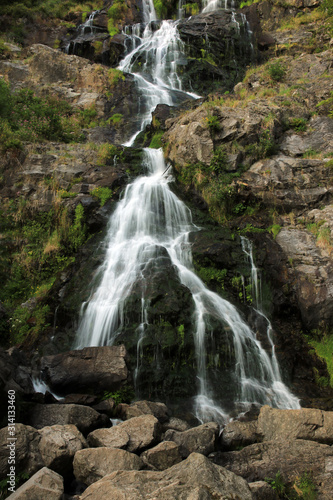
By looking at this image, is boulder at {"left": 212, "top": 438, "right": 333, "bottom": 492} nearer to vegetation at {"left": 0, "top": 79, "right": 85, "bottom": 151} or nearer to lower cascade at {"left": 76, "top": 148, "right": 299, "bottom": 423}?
lower cascade at {"left": 76, "top": 148, "right": 299, "bottom": 423}

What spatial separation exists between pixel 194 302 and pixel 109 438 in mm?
4043

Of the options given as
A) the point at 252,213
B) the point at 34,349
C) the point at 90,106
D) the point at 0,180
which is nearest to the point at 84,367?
the point at 34,349

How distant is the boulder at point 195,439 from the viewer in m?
4.98

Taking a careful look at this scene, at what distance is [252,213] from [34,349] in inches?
319

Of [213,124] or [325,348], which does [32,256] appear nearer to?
[213,124]

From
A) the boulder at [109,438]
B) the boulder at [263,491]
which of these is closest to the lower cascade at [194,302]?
the boulder at [109,438]

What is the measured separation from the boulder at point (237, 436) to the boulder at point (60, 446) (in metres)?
2.29

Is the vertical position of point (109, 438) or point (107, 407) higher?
point (107, 407)

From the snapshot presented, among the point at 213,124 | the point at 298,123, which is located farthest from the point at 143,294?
the point at 298,123

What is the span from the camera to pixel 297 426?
5.21 m

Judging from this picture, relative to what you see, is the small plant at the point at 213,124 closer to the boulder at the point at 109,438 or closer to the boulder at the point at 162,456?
the boulder at the point at 109,438

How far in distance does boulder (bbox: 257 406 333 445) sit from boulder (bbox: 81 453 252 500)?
178 centimetres

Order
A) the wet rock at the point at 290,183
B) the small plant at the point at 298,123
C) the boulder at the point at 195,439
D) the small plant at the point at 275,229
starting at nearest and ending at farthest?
the boulder at the point at 195,439 < the small plant at the point at 275,229 < the wet rock at the point at 290,183 < the small plant at the point at 298,123

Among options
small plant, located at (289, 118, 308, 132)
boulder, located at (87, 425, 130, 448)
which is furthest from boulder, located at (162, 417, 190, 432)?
small plant, located at (289, 118, 308, 132)
